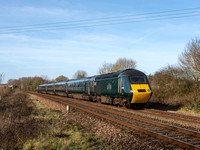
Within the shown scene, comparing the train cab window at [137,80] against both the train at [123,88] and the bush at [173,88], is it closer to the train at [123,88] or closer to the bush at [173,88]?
the train at [123,88]

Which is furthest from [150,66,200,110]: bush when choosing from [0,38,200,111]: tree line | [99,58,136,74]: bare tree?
[99,58,136,74]: bare tree

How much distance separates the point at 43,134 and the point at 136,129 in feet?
13.1

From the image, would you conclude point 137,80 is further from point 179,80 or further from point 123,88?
point 179,80

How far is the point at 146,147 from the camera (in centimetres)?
659

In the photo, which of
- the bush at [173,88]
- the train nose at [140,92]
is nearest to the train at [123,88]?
the train nose at [140,92]

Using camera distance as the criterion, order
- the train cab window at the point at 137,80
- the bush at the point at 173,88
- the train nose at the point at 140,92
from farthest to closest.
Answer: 1. the bush at the point at 173,88
2. the train cab window at the point at 137,80
3. the train nose at the point at 140,92

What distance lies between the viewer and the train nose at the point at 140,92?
15.6 meters

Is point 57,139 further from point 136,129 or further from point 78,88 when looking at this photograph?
point 78,88

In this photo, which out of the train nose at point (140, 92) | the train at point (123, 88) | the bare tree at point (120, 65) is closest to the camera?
the train nose at point (140, 92)

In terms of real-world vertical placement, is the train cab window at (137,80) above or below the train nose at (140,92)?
above

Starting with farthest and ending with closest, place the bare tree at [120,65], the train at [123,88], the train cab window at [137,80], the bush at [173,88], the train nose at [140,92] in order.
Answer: the bare tree at [120,65] < the bush at [173,88] < the train cab window at [137,80] < the train at [123,88] < the train nose at [140,92]

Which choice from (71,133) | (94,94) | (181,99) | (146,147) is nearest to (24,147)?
(71,133)

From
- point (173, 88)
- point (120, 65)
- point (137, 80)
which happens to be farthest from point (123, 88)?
point (120, 65)

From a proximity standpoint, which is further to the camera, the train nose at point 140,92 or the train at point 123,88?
the train at point 123,88
